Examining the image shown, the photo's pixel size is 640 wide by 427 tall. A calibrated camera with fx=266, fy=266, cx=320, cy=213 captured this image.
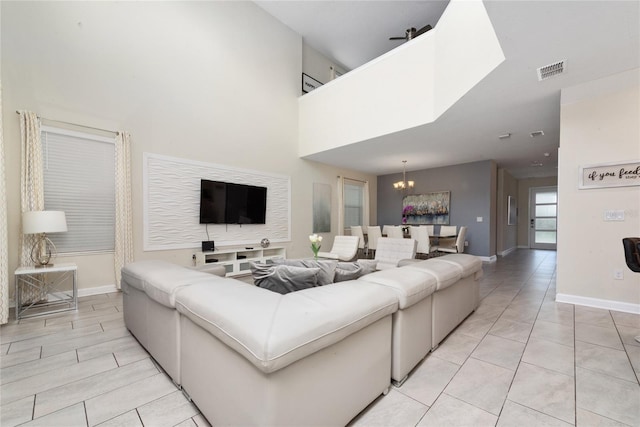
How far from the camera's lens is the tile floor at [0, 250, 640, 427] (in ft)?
4.56

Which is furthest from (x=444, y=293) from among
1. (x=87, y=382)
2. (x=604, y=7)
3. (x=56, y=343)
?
(x=56, y=343)

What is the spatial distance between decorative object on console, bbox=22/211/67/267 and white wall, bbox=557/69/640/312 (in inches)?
237

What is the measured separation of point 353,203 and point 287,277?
6501mm

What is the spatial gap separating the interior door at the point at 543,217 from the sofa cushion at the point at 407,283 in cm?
1066

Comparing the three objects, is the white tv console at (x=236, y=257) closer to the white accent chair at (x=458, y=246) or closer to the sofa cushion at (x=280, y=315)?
the sofa cushion at (x=280, y=315)

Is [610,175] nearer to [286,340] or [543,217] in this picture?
[286,340]

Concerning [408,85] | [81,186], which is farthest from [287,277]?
[408,85]

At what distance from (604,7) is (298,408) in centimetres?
329

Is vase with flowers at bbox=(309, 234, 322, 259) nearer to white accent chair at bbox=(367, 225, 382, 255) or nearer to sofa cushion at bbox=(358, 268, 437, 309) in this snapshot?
sofa cushion at bbox=(358, 268, 437, 309)

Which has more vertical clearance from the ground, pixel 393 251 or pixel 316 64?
pixel 316 64

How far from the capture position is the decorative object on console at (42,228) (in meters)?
2.87

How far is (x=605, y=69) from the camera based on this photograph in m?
2.81

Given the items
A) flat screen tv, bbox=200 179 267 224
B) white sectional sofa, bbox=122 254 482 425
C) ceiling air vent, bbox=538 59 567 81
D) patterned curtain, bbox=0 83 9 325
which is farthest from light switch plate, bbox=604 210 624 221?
patterned curtain, bbox=0 83 9 325

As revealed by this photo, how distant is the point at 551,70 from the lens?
282 cm
